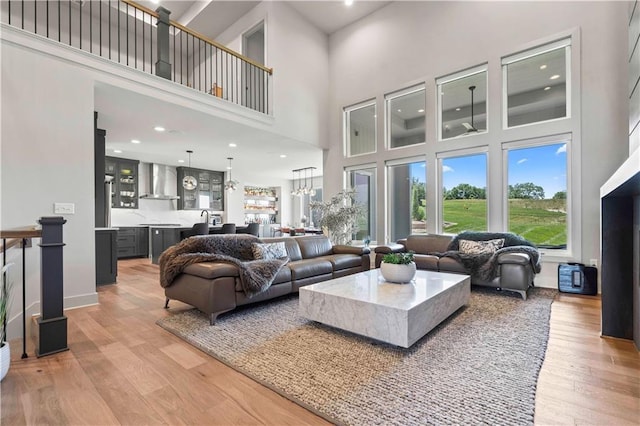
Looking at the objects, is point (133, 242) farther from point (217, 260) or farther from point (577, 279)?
point (577, 279)

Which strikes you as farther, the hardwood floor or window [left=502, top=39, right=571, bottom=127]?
window [left=502, top=39, right=571, bottom=127]

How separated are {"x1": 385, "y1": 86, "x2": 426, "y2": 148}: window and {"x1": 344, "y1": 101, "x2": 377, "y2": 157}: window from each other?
0.40 meters

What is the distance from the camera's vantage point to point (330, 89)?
7379mm

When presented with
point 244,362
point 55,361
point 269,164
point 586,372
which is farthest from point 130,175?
point 586,372

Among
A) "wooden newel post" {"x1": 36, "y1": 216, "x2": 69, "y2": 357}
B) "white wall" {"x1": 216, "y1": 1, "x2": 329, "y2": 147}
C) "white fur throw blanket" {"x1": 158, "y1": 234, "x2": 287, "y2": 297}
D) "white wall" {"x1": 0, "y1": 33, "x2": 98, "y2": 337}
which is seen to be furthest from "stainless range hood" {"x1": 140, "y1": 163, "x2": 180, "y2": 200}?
"wooden newel post" {"x1": 36, "y1": 216, "x2": 69, "y2": 357}

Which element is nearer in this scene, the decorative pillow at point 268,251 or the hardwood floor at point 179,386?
the hardwood floor at point 179,386

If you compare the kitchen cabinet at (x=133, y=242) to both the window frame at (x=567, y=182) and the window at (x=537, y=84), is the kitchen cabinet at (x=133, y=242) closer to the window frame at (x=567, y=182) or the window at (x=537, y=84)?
the window frame at (x=567, y=182)

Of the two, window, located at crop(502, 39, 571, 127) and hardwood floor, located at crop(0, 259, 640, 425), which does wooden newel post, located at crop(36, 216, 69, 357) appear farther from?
window, located at crop(502, 39, 571, 127)

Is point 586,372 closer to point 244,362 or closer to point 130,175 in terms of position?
point 244,362

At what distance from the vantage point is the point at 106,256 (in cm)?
464

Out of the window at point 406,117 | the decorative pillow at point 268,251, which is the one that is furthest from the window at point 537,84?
the decorative pillow at point 268,251

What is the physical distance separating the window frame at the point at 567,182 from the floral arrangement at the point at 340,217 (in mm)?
2658

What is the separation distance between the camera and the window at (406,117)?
6.08 meters

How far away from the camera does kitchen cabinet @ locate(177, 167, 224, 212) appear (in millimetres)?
9062
